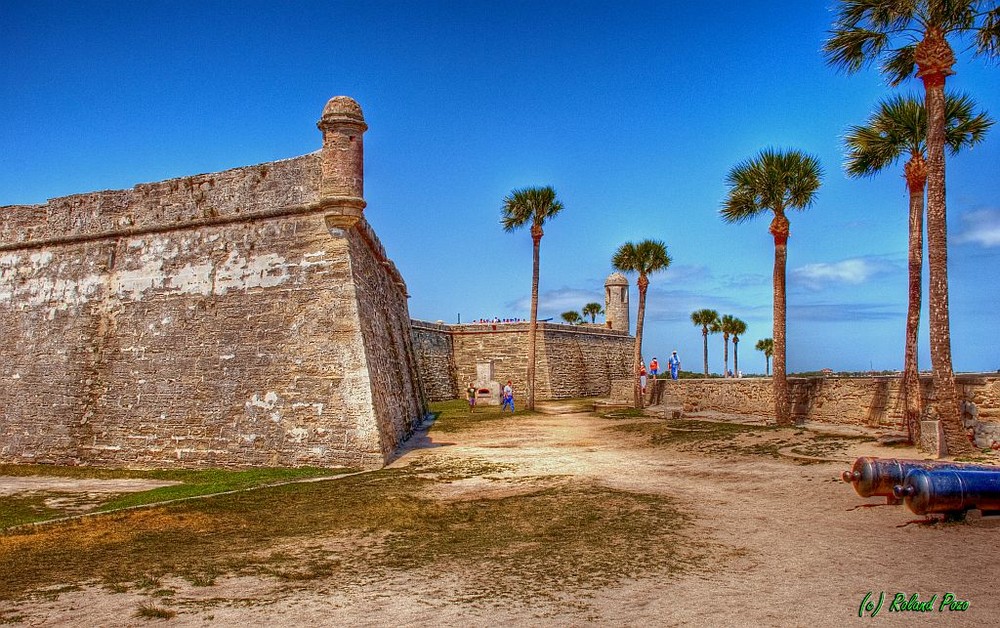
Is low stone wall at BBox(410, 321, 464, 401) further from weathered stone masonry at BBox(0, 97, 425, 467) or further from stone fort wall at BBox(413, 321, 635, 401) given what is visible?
weathered stone masonry at BBox(0, 97, 425, 467)

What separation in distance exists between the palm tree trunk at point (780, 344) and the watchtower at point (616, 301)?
27.5 m

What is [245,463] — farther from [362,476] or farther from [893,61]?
[893,61]

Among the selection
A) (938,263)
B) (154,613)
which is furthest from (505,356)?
(154,613)

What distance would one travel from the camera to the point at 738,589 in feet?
18.6

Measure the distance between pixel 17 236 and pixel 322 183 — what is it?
10.2 meters

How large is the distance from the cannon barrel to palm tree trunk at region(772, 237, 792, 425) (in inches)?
425

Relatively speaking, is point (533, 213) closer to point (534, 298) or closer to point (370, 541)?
point (534, 298)

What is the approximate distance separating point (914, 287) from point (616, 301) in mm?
32289

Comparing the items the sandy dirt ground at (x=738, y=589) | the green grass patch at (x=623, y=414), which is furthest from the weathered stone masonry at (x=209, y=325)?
the green grass patch at (x=623, y=414)

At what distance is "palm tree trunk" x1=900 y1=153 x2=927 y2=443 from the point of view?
13.8 m

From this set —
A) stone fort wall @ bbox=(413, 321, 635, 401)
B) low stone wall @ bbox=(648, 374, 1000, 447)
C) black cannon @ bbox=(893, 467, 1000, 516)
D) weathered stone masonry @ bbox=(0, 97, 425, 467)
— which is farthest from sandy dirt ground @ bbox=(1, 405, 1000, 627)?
stone fort wall @ bbox=(413, 321, 635, 401)

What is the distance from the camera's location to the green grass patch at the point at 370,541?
6.30 meters

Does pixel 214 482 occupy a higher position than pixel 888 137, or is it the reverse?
pixel 888 137

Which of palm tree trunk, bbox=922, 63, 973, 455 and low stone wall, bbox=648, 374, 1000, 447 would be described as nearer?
palm tree trunk, bbox=922, 63, 973, 455
